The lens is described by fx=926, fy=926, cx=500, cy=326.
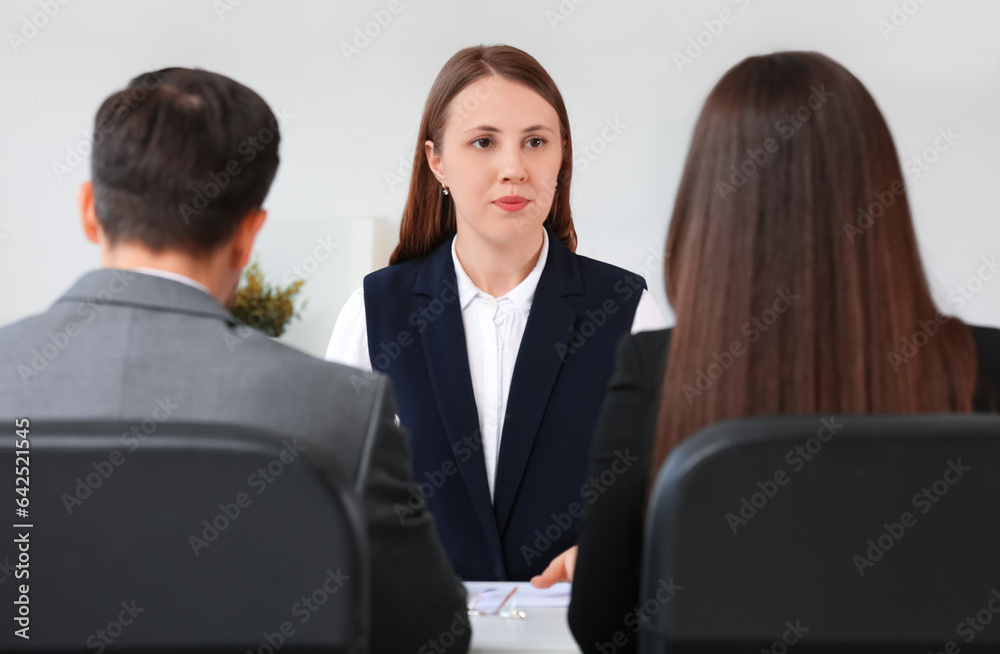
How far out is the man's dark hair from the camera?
3.61ft

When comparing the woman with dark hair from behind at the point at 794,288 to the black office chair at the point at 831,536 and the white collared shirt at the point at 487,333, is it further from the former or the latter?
the white collared shirt at the point at 487,333

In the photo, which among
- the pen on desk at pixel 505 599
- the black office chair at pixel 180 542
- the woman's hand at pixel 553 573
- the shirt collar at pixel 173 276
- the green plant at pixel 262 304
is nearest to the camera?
the black office chair at pixel 180 542

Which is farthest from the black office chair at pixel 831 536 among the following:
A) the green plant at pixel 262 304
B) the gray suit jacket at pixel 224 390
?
the green plant at pixel 262 304

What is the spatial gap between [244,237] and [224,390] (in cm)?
28

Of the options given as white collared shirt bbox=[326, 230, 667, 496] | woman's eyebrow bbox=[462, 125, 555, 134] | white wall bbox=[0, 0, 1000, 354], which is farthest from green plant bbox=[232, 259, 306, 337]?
woman's eyebrow bbox=[462, 125, 555, 134]

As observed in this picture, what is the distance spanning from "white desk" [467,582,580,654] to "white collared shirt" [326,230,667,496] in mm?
557

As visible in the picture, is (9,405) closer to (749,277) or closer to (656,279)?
(749,277)

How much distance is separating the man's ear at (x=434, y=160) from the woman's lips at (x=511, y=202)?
0.18 metres

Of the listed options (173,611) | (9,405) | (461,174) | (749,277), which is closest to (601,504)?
(749,277)

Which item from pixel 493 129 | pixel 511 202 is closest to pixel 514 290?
pixel 511 202

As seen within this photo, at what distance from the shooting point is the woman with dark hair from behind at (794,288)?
1013mm

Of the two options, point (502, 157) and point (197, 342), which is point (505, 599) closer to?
point (197, 342)

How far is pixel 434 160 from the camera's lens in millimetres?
2129

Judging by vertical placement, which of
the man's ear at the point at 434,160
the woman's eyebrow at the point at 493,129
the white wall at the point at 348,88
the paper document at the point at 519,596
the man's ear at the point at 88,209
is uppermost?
the white wall at the point at 348,88
